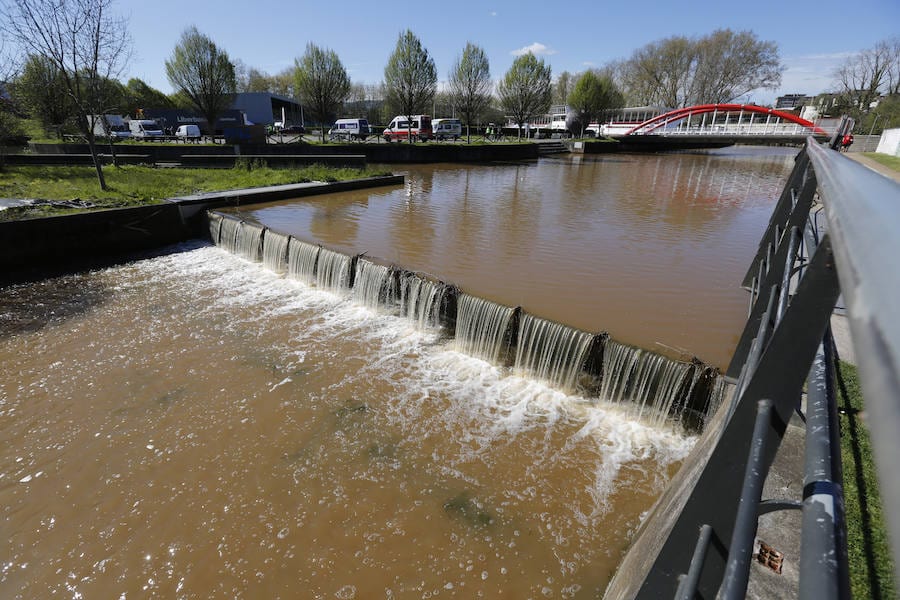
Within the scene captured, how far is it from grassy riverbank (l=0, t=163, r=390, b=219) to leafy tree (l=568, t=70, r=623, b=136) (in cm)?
5018

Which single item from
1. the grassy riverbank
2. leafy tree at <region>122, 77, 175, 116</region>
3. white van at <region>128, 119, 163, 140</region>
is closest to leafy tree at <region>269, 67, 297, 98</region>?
leafy tree at <region>122, 77, 175, 116</region>

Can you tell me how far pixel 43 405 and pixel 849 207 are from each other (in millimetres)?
9285

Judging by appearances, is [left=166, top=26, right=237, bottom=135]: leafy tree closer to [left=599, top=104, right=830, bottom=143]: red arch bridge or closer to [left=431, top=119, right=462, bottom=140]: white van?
[left=431, top=119, right=462, bottom=140]: white van

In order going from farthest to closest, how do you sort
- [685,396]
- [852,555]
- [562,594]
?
[685,396]
[562,594]
[852,555]

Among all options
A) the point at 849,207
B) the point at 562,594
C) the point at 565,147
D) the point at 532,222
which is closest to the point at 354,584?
the point at 562,594

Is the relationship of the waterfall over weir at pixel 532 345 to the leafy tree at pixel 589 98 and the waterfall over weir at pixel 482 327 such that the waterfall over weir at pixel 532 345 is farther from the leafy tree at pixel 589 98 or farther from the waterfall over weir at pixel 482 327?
the leafy tree at pixel 589 98

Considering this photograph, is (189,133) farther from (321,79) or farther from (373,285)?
(373,285)

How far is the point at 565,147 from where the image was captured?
52.4 meters

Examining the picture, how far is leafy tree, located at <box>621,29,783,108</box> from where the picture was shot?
75688mm

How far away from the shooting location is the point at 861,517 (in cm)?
306

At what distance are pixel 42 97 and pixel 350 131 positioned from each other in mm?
21861

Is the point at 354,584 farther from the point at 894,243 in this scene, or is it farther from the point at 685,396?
the point at 894,243

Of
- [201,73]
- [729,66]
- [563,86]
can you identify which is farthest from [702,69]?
[201,73]

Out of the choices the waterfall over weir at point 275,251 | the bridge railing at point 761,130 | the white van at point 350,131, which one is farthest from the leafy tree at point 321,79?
the bridge railing at point 761,130
